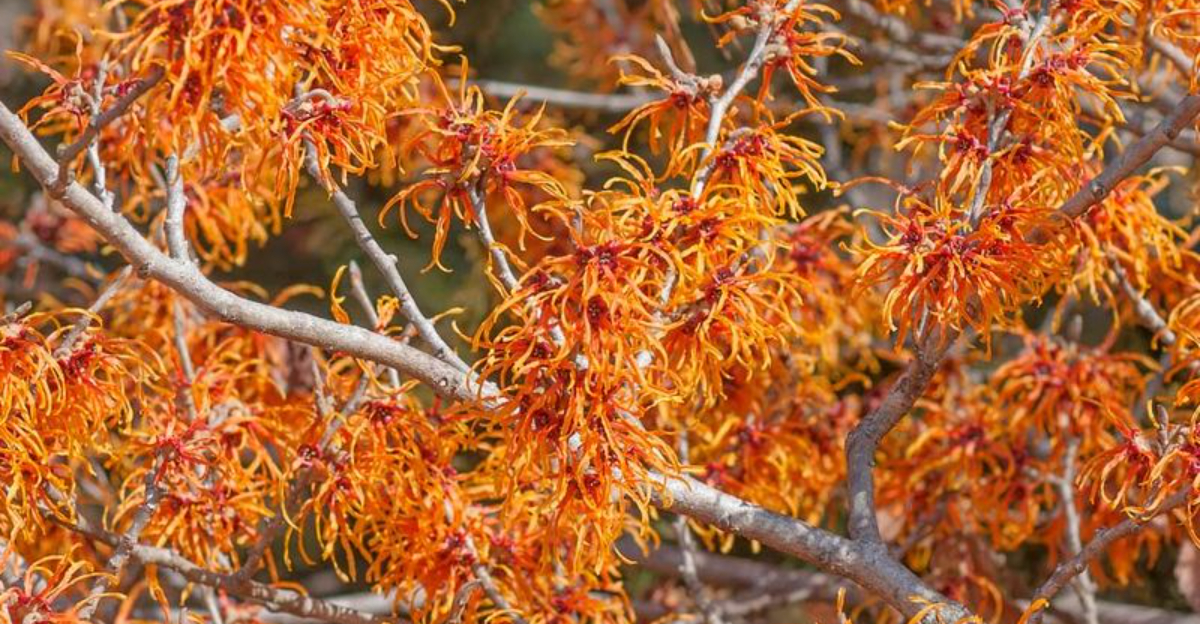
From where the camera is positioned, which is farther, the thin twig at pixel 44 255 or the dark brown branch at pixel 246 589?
the thin twig at pixel 44 255

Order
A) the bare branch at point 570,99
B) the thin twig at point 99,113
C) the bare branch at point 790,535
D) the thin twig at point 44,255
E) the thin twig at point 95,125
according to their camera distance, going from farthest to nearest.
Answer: the bare branch at point 570,99, the thin twig at point 44,255, the bare branch at point 790,535, the thin twig at point 99,113, the thin twig at point 95,125

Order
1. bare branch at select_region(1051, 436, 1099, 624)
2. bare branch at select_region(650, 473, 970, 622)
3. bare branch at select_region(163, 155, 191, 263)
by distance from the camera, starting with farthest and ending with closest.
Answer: bare branch at select_region(1051, 436, 1099, 624) < bare branch at select_region(650, 473, 970, 622) < bare branch at select_region(163, 155, 191, 263)

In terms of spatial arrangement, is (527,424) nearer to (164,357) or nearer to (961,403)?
(164,357)

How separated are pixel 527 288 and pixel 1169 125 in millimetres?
776

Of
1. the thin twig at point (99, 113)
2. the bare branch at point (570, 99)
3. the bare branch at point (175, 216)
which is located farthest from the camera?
the bare branch at point (570, 99)

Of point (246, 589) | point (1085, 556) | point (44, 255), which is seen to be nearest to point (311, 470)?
point (246, 589)

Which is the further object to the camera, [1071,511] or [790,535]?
[1071,511]

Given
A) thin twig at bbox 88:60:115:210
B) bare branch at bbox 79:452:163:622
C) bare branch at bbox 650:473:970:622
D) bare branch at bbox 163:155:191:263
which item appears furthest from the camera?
bare branch at bbox 79:452:163:622

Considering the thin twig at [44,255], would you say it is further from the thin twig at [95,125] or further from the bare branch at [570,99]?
the thin twig at [95,125]

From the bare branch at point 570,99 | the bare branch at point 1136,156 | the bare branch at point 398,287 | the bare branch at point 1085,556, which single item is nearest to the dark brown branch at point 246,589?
the bare branch at point 398,287

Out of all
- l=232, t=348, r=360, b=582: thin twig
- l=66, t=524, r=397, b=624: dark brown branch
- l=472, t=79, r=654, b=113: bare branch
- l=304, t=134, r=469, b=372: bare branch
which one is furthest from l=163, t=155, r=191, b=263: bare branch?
l=472, t=79, r=654, b=113: bare branch

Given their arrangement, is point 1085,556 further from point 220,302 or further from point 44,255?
point 44,255

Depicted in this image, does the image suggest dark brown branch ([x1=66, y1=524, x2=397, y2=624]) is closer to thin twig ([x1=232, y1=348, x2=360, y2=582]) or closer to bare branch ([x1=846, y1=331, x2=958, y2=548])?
thin twig ([x1=232, y1=348, x2=360, y2=582])

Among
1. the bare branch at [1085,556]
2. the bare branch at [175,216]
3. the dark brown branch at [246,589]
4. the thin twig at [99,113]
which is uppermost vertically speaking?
the thin twig at [99,113]
